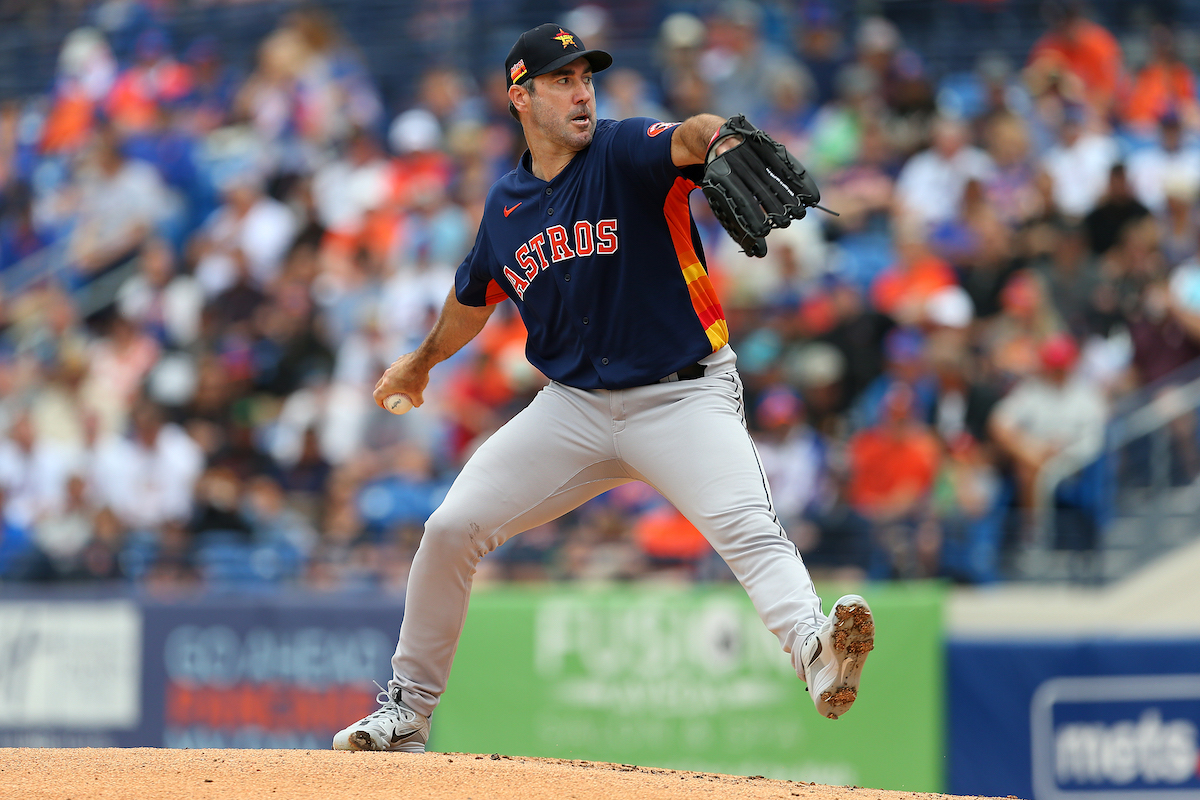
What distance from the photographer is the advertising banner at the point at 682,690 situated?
7621mm

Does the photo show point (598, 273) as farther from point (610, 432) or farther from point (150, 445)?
point (150, 445)

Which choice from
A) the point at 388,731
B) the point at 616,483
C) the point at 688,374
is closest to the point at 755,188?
the point at 688,374

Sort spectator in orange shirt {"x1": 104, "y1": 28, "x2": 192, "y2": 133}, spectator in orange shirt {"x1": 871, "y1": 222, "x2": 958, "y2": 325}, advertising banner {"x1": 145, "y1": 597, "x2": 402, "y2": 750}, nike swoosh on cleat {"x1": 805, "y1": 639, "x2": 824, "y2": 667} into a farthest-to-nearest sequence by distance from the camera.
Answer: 1. spectator in orange shirt {"x1": 104, "y1": 28, "x2": 192, "y2": 133}
2. spectator in orange shirt {"x1": 871, "y1": 222, "x2": 958, "y2": 325}
3. advertising banner {"x1": 145, "y1": 597, "x2": 402, "y2": 750}
4. nike swoosh on cleat {"x1": 805, "y1": 639, "x2": 824, "y2": 667}

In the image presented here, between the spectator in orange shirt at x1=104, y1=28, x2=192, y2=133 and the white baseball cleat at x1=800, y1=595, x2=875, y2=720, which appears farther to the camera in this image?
the spectator in orange shirt at x1=104, y1=28, x2=192, y2=133

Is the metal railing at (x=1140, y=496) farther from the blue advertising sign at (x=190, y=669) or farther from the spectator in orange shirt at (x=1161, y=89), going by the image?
the blue advertising sign at (x=190, y=669)

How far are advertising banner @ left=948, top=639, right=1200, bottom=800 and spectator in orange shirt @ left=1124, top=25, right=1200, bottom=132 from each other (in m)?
4.53

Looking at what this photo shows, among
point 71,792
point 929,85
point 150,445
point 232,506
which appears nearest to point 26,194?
point 150,445

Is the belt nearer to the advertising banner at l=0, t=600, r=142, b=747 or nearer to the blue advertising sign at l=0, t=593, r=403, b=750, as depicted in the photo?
the blue advertising sign at l=0, t=593, r=403, b=750

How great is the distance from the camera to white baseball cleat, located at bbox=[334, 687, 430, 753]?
4.66 metres

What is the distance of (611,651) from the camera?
8039 millimetres

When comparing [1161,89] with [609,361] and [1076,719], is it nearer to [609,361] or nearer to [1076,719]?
[1076,719]

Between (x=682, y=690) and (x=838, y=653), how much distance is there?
4.27m

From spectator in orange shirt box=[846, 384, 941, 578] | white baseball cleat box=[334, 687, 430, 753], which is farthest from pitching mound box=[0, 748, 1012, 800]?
spectator in orange shirt box=[846, 384, 941, 578]

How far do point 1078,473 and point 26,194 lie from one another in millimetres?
11064
